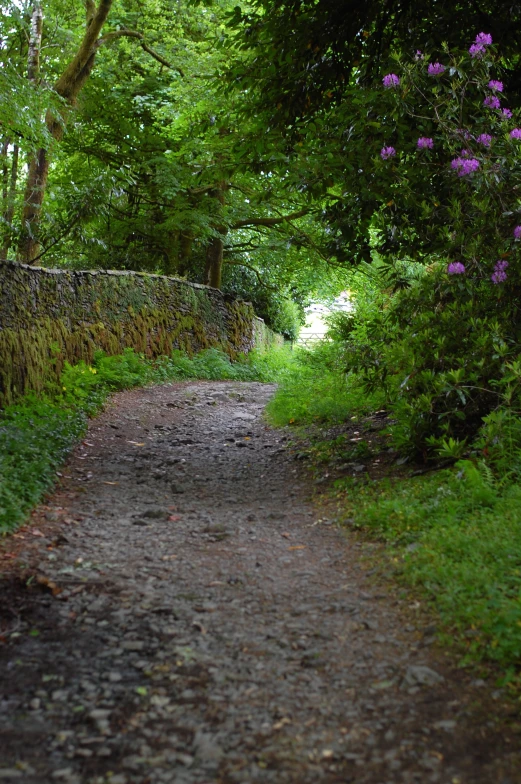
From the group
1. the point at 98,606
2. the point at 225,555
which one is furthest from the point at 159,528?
the point at 98,606

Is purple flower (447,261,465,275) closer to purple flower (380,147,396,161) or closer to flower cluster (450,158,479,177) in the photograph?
flower cluster (450,158,479,177)

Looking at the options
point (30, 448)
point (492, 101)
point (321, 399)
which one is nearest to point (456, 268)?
point (492, 101)

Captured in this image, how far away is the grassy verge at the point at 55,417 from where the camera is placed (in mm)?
5238

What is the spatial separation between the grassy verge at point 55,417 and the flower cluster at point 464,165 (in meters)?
4.42

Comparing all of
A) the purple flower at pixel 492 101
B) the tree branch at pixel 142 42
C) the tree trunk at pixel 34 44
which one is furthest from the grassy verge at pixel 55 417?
the tree branch at pixel 142 42

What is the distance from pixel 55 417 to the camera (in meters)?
7.73

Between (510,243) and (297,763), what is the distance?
4549 millimetres

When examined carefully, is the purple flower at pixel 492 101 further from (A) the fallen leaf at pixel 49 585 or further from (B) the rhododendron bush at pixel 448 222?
(A) the fallen leaf at pixel 49 585

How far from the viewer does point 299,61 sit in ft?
23.5

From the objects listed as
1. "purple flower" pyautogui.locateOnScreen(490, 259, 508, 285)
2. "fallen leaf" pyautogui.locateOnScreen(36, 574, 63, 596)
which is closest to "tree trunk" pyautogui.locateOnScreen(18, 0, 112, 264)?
"purple flower" pyautogui.locateOnScreen(490, 259, 508, 285)

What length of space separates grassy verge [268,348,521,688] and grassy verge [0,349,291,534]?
8.25 feet

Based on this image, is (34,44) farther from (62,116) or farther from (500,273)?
(500,273)

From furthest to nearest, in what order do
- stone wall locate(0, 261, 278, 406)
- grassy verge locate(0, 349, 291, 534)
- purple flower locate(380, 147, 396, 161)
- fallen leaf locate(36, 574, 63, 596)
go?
1. stone wall locate(0, 261, 278, 406)
2. purple flower locate(380, 147, 396, 161)
3. grassy verge locate(0, 349, 291, 534)
4. fallen leaf locate(36, 574, 63, 596)

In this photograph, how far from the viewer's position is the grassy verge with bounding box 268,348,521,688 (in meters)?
3.13
